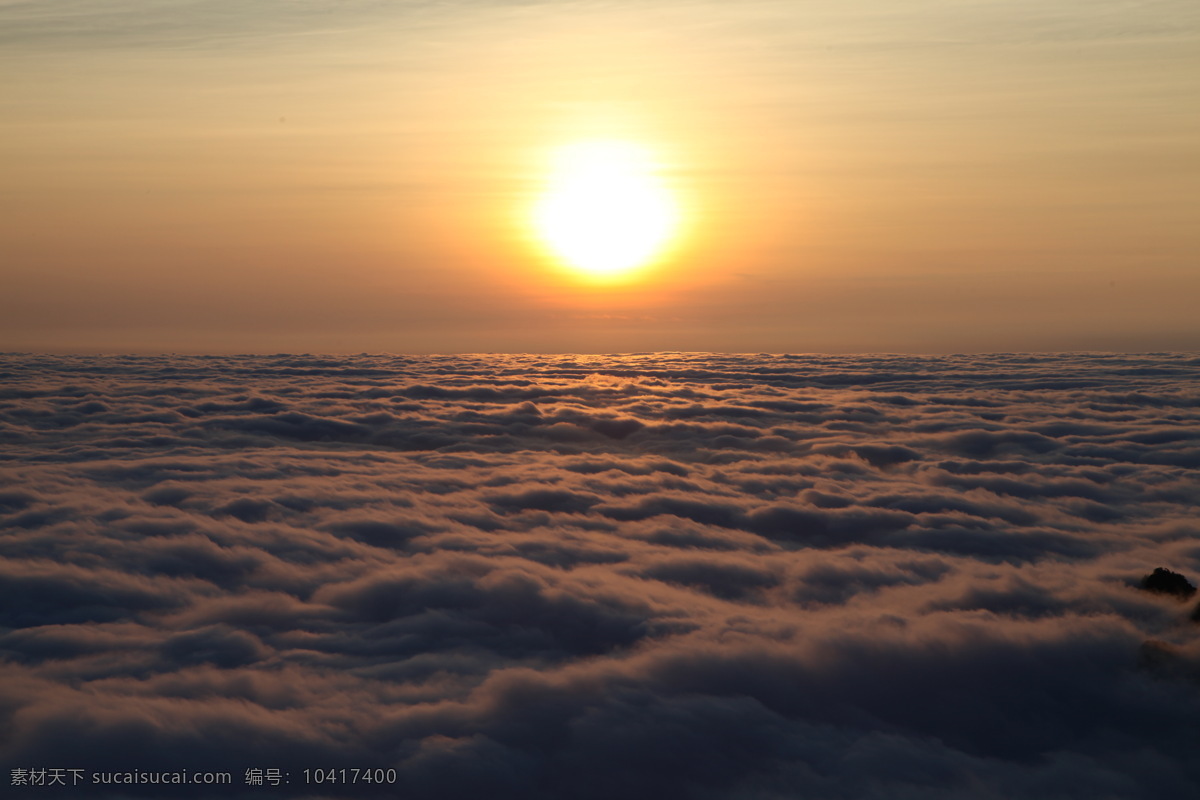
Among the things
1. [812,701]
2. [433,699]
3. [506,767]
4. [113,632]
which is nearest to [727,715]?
[812,701]

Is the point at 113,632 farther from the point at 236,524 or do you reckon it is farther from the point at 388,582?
the point at 236,524

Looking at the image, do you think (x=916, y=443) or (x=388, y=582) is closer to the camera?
(x=388, y=582)

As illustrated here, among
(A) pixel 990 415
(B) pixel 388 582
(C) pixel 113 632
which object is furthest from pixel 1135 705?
(A) pixel 990 415

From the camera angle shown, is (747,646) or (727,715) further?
(747,646)

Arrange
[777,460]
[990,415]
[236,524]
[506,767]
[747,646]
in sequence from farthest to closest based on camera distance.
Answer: [990,415]
[777,460]
[236,524]
[747,646]
[506,767]

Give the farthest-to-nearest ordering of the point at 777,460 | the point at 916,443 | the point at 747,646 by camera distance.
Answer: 1. the point at 916,443
2. the point at 777,460
3. the point at 747,646

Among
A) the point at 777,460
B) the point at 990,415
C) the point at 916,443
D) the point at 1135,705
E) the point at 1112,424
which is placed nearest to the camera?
the point at 1135,705

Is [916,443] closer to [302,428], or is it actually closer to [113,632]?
[302,428]

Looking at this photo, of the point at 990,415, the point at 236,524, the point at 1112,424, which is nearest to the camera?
the point at 236,524
